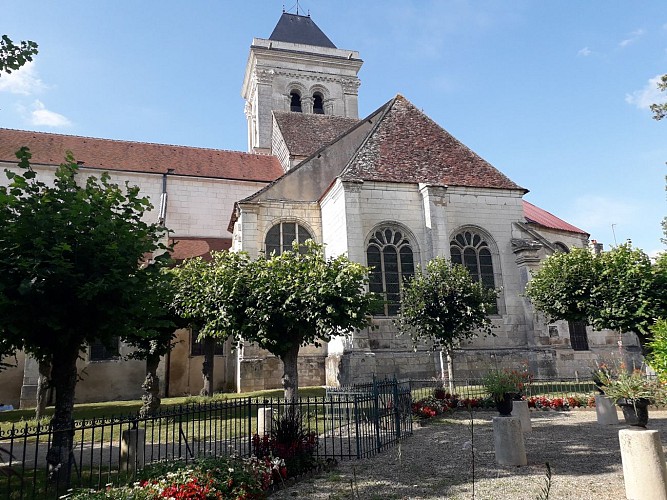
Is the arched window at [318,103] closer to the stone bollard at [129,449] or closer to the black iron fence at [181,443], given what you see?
the black iron fence at [181,443]

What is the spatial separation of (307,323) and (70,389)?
5.22m

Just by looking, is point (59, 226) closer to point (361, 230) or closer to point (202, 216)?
point (361, 230)

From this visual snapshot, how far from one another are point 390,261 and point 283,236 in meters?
4.54

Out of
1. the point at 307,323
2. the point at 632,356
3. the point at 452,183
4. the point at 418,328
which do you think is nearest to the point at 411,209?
the point at 452,183

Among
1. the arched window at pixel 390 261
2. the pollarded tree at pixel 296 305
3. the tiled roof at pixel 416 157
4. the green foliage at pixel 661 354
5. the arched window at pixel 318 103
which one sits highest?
the arched window at pixel 318 103

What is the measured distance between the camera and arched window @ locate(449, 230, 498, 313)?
1872 centimetres

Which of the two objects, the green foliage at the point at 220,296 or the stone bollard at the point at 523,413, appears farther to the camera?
the green foliage at the point at 220,296

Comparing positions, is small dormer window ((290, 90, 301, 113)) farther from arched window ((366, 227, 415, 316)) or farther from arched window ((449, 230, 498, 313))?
arched window ((449, 230, 498, 313))

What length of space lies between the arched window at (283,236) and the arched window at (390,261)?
119 inches

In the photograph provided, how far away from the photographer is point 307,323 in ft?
38.3

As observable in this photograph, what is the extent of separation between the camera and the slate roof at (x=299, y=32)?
131 ft

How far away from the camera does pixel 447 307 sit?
1454cm

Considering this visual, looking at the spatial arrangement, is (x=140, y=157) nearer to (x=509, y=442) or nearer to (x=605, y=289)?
(x=605, y=289)

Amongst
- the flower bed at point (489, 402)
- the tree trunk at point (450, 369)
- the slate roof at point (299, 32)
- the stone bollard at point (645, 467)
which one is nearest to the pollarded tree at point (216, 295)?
the flower bed at point (489, 402)
